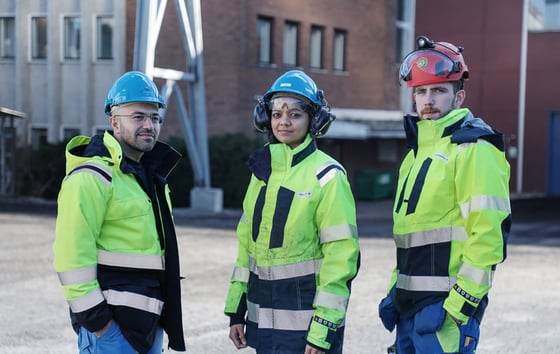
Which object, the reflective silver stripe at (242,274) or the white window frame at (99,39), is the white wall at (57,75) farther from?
the reflective silver stripe at (242,274)

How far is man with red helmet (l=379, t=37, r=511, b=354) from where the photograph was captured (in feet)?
13.4

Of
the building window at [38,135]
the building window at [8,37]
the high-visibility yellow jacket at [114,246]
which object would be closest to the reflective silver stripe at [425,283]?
the high-visibility yellow jacket at [114,246]

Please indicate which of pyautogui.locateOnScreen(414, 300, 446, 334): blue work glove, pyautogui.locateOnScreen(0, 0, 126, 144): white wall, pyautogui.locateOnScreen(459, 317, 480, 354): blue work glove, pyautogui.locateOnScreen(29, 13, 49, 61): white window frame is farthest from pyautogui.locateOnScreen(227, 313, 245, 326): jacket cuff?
pyautogui.locateOnScreen(29, 13, 49, 61): white window frame

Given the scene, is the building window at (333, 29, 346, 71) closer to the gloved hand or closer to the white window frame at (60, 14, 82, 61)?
the white window frame at (60, 14, 82, 61)

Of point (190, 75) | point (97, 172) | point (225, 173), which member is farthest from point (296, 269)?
point (225, 173)

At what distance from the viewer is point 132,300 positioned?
4.20m

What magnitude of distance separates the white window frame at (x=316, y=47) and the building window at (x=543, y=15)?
8800 millimetres

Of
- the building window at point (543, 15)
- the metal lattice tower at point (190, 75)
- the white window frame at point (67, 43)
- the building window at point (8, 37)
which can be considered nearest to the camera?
the metal lattice tower at point (190, 75)

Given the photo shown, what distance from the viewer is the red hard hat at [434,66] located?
4.38 meters

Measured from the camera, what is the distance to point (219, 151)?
78.5 feet

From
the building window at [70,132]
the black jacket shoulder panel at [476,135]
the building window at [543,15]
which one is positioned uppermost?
the building window at [543,15]

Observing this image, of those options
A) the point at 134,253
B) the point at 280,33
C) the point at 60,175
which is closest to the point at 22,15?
the point at 60,175

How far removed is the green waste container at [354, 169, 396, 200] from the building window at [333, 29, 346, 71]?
454cm

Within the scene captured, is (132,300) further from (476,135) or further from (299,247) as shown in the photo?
(476,135)
